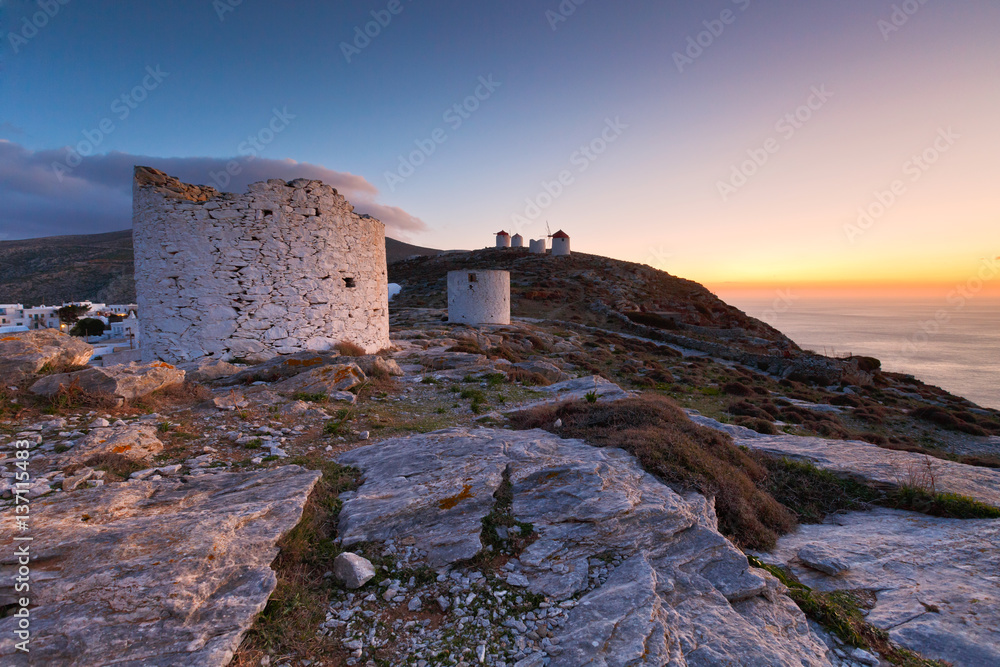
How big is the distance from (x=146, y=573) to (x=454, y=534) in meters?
2.28

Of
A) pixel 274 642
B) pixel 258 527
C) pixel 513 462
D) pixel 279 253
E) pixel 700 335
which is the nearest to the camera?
pixel 274 642

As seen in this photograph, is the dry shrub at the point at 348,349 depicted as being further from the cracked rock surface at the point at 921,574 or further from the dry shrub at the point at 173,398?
the cracked rock surface at the point at 921,574

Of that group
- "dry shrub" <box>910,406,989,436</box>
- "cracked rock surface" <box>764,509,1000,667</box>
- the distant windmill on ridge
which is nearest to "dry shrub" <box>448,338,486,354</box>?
"cracked rock surface" <box>764,509,1000,667</box>

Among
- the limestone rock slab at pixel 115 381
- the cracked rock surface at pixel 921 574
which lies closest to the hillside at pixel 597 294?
the cracked rock surface at pixel 921 574

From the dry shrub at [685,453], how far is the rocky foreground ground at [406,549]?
8.5 inches

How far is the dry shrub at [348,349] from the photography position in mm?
11942

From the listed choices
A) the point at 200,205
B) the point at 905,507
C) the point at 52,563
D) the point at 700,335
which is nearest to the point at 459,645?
the point at 52,563

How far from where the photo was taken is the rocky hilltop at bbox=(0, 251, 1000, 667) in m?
2.92

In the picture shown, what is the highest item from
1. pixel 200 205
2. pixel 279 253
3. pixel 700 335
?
pixel 200 205

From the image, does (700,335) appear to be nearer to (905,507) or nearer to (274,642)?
(905,507)

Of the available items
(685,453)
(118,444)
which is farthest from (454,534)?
(118,444)

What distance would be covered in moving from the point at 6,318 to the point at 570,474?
6234 cm

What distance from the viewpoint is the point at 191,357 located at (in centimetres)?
1048

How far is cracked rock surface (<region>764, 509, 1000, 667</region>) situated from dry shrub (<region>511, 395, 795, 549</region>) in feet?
1.03
